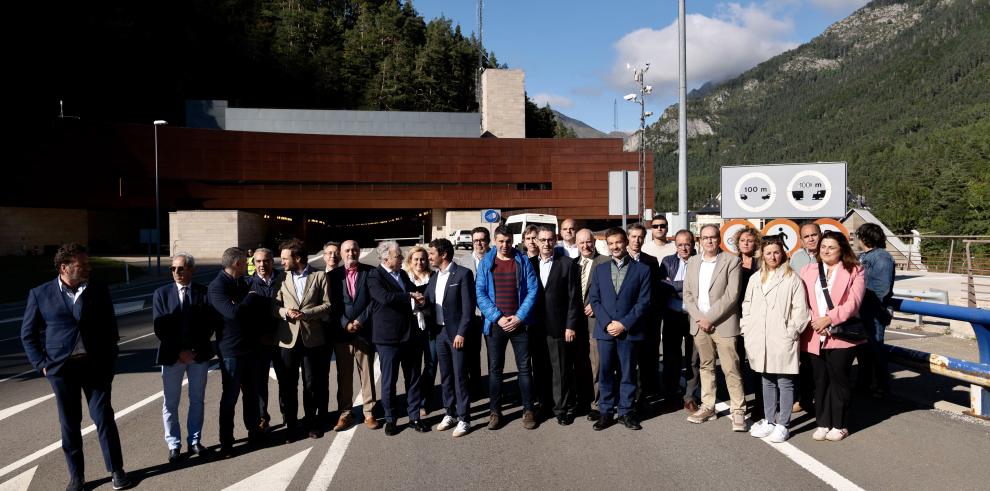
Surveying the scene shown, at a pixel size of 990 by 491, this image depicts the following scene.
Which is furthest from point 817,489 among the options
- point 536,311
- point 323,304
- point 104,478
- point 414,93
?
point 414,93

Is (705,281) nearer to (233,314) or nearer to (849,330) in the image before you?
(849,330)

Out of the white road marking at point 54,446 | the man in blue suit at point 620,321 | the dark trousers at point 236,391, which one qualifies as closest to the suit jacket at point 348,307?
the dark trousers at point 236,391

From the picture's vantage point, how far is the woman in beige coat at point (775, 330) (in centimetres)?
525

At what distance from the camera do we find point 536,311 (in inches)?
237

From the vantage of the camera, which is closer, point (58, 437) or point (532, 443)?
point (532, 443)

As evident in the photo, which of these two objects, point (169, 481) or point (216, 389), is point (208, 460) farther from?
point (216, 389)

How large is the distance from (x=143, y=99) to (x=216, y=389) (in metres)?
73.0

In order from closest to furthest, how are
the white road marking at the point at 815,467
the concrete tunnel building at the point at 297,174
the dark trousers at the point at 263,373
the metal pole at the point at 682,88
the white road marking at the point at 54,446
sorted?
the white road marking at the point at 815,467 < the white road marking at the point at 54,446 < the dark trousers at the point at 263,373 < the metal pole at the point at 682,88 < the concrete tunnel building at the point at 297,174

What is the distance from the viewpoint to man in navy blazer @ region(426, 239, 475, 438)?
5809 mm

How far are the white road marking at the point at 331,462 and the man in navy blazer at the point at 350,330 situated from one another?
21cm

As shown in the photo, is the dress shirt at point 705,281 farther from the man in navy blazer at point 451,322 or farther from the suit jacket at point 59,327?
the suit jacket at point 59,327

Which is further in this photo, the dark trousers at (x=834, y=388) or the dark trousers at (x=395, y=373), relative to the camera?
the dark trousers at (x=395, y=373)

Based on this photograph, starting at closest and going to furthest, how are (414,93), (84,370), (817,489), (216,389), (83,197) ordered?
(817,489)
(84,370)
(216,389)
(83,197)
(414,93)

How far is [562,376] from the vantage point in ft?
19.6
